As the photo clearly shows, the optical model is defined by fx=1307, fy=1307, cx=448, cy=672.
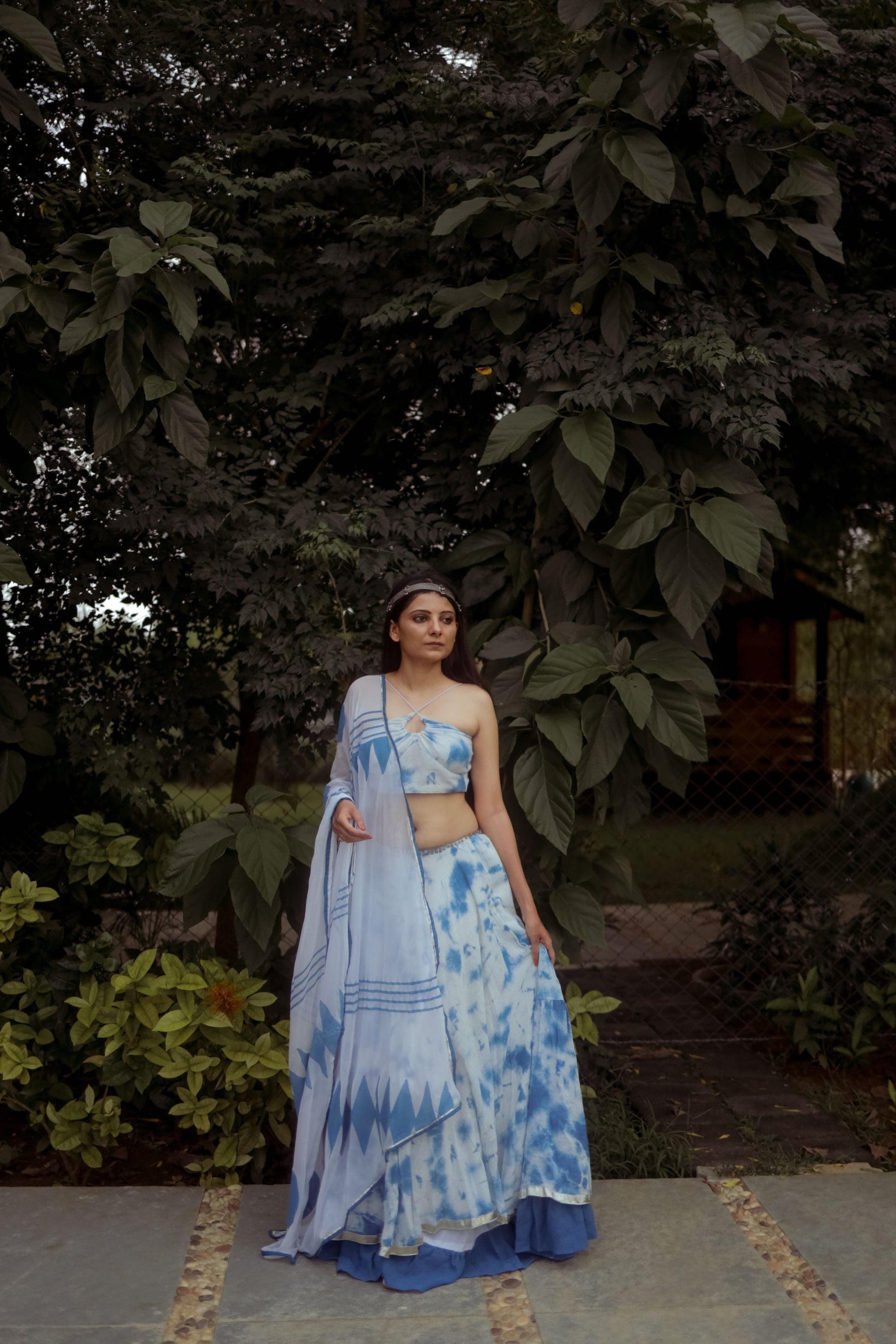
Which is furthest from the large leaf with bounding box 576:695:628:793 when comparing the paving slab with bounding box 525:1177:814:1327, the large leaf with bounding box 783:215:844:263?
the large leaf with bounding box 783:215:844:263

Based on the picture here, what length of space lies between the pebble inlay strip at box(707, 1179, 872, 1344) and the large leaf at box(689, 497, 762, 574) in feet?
5.23

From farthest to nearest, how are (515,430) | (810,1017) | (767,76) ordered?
(810,1017), (515,430), (767,76)

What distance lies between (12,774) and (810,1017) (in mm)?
2840

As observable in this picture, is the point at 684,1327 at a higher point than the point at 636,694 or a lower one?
lower

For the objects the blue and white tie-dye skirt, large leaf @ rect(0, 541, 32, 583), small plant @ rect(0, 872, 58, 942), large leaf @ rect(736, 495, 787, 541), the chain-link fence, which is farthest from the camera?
the chain-link fence

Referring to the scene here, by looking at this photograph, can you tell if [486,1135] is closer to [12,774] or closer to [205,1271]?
[205,1271]

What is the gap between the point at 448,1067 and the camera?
284 cm

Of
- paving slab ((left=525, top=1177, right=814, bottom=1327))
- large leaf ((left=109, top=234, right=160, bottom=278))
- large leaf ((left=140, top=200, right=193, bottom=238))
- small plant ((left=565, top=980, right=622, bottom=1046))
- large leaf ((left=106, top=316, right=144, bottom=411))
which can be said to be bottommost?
paving slab ((left=525, top=1177, right=814, bottom=1327))

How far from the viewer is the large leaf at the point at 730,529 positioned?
3324 millimetres

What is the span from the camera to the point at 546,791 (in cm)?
344

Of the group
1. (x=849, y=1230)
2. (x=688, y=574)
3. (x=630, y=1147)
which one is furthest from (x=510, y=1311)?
(x=688, y=574)

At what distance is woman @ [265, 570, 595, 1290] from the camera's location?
2.85 meters

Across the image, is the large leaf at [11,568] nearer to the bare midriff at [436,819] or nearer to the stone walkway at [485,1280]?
the bare midriff at [436,819]

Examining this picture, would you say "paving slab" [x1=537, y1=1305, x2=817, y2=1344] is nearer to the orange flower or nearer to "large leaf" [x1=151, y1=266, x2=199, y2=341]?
the orange flower
